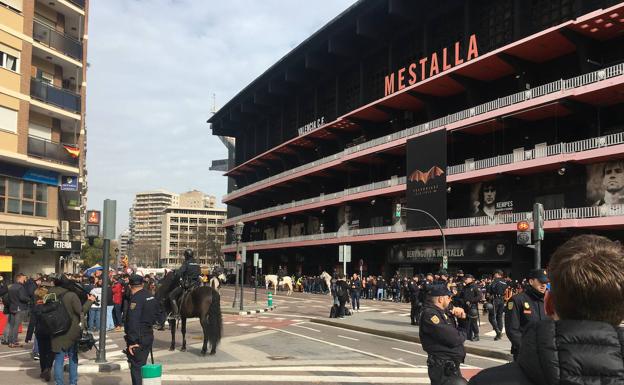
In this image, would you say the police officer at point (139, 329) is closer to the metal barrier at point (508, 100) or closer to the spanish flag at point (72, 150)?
the metal barrier at point (508, 100)

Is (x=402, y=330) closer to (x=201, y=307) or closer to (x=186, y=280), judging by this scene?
(x=186, y=280)

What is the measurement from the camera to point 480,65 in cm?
3897

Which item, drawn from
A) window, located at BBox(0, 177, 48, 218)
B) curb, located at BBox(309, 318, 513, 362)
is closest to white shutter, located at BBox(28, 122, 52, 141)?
window, located at BBox(0, 177, 48, 218)

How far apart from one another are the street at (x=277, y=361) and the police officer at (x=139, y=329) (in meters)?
1.94

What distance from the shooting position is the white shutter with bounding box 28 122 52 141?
35753 millimetres

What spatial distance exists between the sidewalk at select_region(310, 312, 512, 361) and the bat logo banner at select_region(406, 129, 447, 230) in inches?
715

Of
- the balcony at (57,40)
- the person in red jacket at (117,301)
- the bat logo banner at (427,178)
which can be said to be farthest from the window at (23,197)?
the bat logo banner at (427,178)

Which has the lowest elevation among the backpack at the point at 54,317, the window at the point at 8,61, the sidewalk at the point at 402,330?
the sidewalk at the point at 402,330

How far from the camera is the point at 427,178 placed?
43188mm

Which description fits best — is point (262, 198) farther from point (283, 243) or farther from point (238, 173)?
point (283, 243)

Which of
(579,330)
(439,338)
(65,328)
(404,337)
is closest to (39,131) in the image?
(404,337)

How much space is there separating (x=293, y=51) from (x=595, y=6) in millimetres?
37809

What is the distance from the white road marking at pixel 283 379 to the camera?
10531mm

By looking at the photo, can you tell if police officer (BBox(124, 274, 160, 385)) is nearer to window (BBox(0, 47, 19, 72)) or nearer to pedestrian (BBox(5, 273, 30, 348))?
pedestrian (BBox(5, 273, 30, 348))
